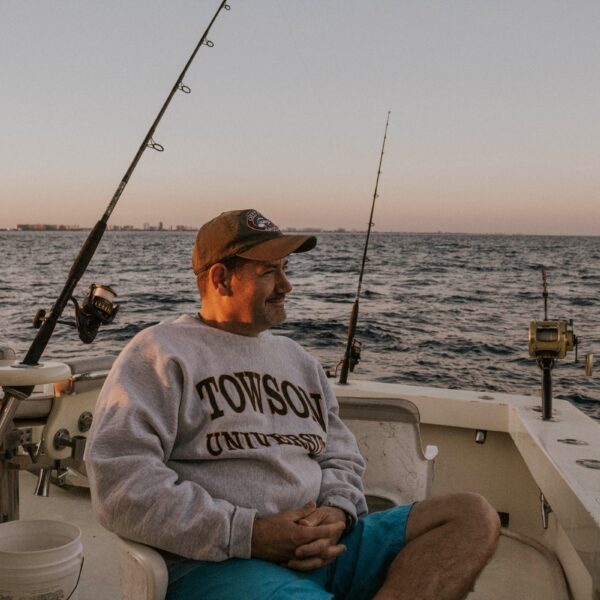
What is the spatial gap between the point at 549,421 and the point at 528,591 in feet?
1.99

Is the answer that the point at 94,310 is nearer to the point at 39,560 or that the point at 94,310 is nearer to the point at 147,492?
the point at 39,560

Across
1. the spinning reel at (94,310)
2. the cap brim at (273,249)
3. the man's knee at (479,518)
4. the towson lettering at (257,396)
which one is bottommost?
the man's knee at (479,518)

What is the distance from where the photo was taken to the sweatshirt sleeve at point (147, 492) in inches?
58.6

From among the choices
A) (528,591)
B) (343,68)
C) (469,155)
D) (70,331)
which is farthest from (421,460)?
(469,155)

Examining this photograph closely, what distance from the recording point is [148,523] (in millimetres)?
1482

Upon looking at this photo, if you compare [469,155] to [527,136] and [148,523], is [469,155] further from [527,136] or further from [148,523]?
[148,523]

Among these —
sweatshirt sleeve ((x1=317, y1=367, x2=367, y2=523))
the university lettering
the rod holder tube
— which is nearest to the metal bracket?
the rod holder tube

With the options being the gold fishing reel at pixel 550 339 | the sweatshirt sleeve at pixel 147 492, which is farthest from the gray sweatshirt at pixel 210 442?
the gold fishing reel at pixel 550 339

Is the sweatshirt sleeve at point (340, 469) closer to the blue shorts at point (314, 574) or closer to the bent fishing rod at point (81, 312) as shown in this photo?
the blue shorts at point (314, 574)

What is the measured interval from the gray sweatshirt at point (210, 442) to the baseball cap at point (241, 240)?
0.58ft

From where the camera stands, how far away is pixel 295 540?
1551 millimetres

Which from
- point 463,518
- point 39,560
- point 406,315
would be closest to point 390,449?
point 463,518

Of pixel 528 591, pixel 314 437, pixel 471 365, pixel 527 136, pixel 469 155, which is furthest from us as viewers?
pixel 469 155

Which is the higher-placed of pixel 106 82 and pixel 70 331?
pixel 106 82
